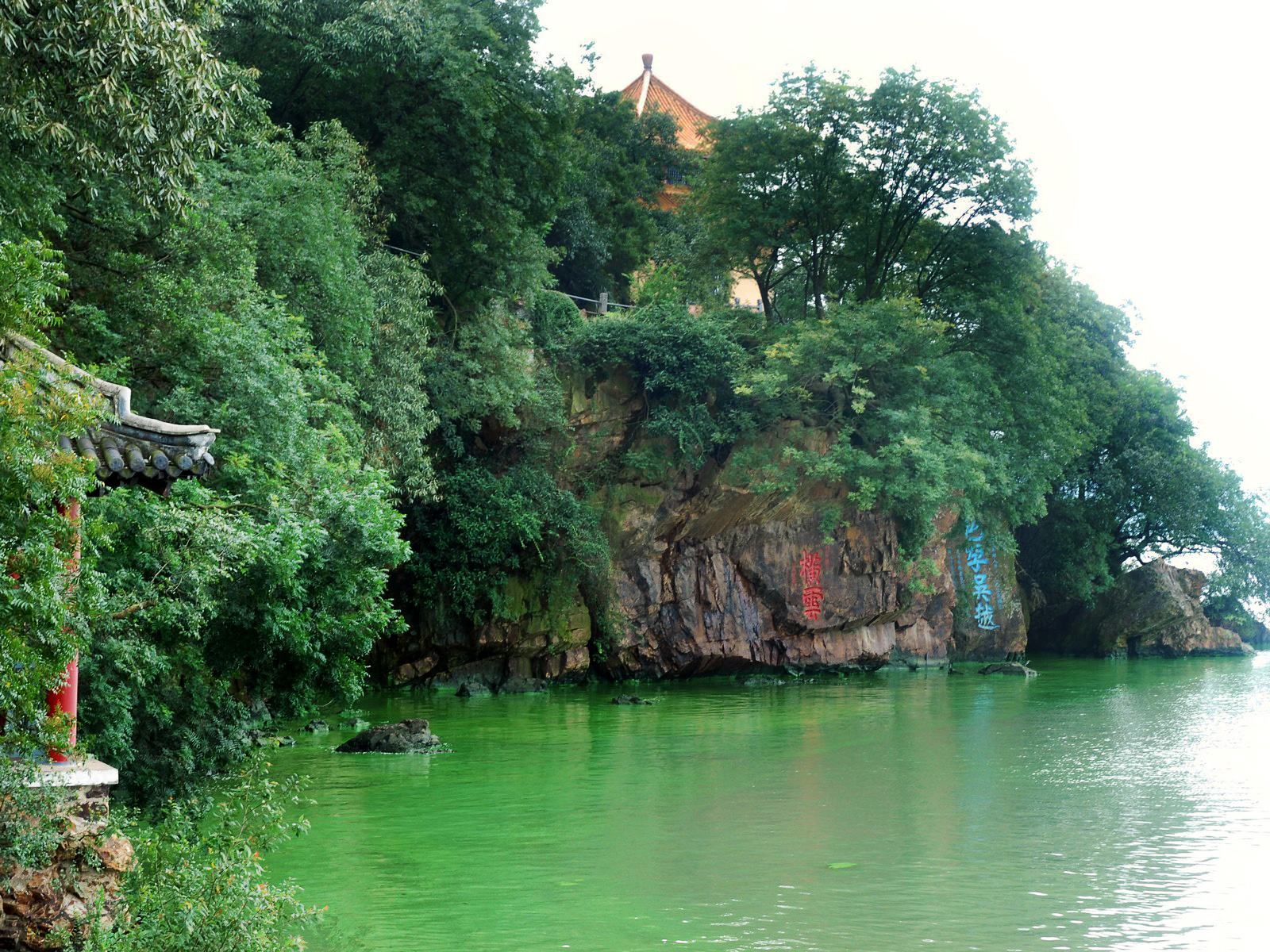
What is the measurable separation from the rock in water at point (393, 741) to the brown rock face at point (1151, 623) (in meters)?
24.0

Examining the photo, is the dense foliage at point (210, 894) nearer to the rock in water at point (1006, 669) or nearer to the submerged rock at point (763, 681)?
the submerged rock at point (763, 681)

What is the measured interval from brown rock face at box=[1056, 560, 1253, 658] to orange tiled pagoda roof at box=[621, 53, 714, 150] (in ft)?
Result: 54.9

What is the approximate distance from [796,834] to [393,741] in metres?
6.31

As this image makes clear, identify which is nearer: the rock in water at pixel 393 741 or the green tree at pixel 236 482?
the green tree at pixel 236 482

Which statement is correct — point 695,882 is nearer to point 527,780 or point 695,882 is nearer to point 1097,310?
point 527,780

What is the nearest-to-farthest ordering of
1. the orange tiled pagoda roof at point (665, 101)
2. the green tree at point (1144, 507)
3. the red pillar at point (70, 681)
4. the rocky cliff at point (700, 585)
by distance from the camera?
1. the red pillar at point (70, 681)
2. the rocky cliff at point (700, 585)
3. the green tree at point (1144, 507)
4. the orange tiled pagoda roof at point (665, 101)

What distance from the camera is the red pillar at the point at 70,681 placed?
672cm

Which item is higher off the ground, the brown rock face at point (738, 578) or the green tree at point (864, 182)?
the green tree at point (864, 182)

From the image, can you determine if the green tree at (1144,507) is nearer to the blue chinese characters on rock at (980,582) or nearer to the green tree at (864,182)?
the blue chinese characters on rock at (980,582)

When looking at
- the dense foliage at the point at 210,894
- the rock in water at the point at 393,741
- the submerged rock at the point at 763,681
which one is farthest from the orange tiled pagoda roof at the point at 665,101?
the dense foliage at the point at 210,894

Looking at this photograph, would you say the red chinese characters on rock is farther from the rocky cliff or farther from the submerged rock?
the submerged rock

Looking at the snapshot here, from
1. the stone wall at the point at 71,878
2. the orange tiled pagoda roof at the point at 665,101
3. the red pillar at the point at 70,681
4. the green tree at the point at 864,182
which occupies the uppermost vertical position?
the orange tiled pagoda roof at the point at 665,101

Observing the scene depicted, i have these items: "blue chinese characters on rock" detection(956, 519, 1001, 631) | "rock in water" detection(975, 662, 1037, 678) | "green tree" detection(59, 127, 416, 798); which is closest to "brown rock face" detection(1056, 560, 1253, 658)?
"blue chinese characters on rock" detection(956, 519, 1001, 631)

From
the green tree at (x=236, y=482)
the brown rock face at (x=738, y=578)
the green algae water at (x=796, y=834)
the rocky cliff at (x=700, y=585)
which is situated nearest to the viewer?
the green algae water at (x=796, y=834)
